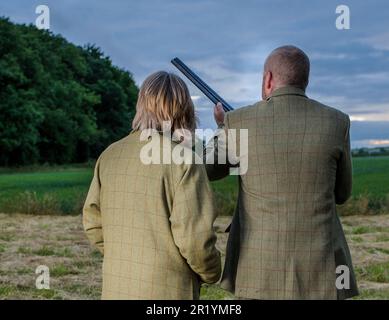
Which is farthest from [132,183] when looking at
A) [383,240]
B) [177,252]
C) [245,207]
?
[383,240]

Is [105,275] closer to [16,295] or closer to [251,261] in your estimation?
[251,261]

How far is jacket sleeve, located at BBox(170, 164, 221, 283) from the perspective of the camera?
221 cm

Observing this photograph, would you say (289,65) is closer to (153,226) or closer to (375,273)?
(153,226)

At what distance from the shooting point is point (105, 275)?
2.41 m

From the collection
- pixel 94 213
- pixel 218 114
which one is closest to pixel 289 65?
pixel 218 114

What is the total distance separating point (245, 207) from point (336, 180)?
37cm

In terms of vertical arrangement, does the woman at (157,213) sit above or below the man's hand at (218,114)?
below

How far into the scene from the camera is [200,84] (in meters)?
3.16

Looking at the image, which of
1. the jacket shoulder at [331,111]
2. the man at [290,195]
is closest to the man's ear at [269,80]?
the man at [290,195]

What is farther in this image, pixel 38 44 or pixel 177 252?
pixel 38 44

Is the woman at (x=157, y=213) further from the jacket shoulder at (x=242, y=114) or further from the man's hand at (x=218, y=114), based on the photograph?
the man's hand at (x=218, y=114)

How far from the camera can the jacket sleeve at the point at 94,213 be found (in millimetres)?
2439

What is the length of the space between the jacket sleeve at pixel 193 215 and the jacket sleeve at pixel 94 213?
0.35m

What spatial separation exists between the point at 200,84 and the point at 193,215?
110 cm
